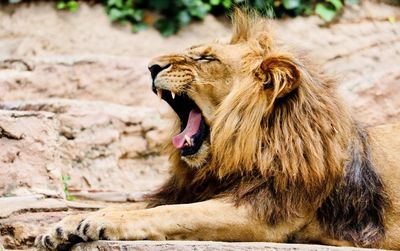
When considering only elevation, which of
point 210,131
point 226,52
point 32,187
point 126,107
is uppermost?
point 226,52

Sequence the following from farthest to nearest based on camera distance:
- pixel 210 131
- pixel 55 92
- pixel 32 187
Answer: pixel 55 92 → pixel 32 187 → pixel 210 131

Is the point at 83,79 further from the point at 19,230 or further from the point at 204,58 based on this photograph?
the point at 204,58

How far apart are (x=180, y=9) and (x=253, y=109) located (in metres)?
3.86

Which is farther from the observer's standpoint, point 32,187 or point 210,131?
point 32,187

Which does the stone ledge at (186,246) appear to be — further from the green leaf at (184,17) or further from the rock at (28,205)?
the green leaf at (184,17)

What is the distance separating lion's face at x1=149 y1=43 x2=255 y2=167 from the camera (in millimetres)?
4324

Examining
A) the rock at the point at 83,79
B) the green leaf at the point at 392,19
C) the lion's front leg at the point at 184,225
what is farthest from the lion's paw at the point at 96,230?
the green leaf at the point at 392,19

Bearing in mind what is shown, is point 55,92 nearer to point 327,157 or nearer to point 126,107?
point 126,107

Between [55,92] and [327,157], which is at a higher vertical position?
[327,157]

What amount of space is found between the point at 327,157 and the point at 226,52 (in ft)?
2.48

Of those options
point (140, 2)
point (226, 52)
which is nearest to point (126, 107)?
point (140, 2)

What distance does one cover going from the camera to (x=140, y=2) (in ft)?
26.3

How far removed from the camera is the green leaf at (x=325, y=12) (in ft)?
26.2

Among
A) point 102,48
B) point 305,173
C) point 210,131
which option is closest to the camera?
point 305,173
